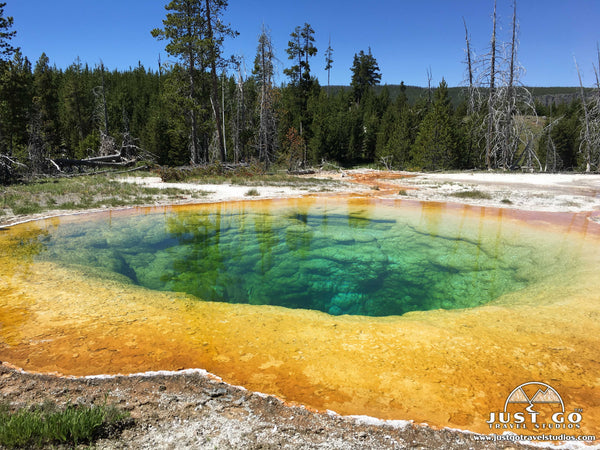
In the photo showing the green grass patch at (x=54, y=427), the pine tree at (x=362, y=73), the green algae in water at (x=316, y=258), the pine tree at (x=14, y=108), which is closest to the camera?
the green grass patch at (x=54, y=427)

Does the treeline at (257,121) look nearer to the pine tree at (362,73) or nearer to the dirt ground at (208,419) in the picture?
the pine tree at (362,73)

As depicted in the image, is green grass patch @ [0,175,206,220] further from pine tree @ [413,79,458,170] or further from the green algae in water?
pine tree @ [413,79,458,170]

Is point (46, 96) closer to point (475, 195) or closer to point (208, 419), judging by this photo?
point (475, 195)

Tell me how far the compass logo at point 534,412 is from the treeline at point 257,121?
21.5m

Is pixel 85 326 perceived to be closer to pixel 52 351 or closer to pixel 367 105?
pixel 52 351

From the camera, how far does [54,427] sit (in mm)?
2168

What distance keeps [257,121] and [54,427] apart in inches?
1395

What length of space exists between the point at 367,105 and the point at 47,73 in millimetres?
39611

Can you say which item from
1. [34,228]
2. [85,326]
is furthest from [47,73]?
[85,326]

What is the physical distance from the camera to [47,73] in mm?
36344

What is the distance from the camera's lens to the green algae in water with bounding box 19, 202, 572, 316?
237 inches

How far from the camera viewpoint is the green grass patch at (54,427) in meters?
2.11

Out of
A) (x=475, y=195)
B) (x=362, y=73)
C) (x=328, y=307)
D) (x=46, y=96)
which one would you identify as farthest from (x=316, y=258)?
(x=362, y=73)

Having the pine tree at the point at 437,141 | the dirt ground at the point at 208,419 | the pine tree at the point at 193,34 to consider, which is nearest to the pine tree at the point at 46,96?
the pine tree at the point at 193,34
